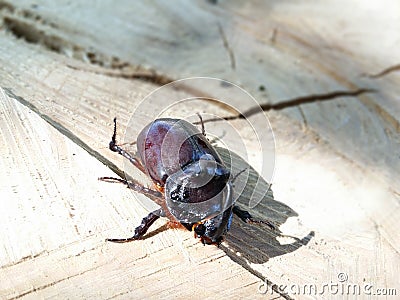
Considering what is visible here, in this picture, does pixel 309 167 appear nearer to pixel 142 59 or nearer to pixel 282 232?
pixel 282 232

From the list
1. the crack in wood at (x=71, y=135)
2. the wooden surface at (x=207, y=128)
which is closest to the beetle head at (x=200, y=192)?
the wooden surface at (x=207, y=128)

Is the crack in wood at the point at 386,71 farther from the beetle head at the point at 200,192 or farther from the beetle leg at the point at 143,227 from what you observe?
the beetle leg at the point at 143,227

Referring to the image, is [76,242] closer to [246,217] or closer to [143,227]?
[143,227]

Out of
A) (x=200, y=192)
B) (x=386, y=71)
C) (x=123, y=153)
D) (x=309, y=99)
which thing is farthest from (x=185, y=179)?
(x=386, y=71)

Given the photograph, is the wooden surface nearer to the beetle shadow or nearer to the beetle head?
the beetle shadow

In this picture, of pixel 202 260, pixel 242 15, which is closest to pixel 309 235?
pixel 202 260

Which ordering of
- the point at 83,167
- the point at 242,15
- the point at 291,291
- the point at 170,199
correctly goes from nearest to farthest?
the point at 291,291 → the point at 83,167 → the point at 170,199 → the point at 242,15

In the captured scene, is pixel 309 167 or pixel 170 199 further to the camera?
pixel 309 167
